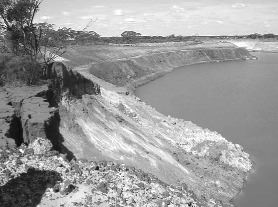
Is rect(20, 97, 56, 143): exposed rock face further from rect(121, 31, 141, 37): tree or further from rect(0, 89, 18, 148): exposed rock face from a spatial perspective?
rect(121, 31, 141, 37): tree

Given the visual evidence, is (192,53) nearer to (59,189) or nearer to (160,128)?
(160,128)

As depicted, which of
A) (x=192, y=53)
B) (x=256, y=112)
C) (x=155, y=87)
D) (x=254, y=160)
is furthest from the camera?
(x=192, y=53)

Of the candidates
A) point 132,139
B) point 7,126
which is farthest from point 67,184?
point 132,139

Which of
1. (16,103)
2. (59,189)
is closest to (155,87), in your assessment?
(16,103)

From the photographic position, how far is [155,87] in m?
60.5

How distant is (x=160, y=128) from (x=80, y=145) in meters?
10.0

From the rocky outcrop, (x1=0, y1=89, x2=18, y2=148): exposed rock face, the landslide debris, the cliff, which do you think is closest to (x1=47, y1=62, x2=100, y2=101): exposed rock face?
the cliff

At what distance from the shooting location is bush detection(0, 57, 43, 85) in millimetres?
21453

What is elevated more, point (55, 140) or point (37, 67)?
point (37, 67)

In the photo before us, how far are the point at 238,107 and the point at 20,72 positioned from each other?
2729 cm

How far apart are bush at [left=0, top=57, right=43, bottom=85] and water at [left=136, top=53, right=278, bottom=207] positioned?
12.1 m

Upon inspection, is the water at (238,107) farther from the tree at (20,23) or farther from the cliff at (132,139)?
the tree at (20,23)

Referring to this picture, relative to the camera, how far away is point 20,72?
852 inches

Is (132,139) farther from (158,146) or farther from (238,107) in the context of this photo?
(238,107)
